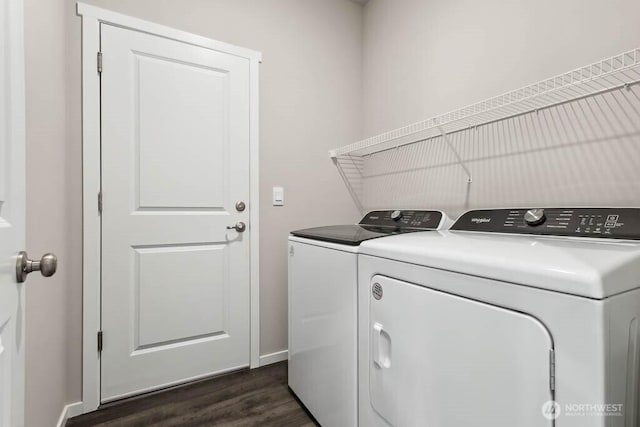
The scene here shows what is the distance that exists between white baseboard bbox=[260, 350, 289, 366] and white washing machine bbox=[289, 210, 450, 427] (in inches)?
15.1

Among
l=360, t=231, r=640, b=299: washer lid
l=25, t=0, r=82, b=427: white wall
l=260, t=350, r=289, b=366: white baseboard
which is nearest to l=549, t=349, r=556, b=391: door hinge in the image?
l=360, t=231, r=640, b=299: washer lid

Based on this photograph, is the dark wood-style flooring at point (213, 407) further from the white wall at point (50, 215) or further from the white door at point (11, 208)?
the white door at point (11, 208)

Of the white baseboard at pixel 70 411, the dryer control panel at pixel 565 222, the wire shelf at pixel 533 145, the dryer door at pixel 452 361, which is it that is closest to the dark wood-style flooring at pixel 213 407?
the white baseboard at pixel 70 411

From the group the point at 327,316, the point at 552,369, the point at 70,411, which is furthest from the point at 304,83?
the point at 70,411

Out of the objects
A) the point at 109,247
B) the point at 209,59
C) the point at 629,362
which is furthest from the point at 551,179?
the point at 109,247

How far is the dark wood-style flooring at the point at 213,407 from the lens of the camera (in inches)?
57.9

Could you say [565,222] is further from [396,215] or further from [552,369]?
[396,215]

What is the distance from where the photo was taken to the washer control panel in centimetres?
154

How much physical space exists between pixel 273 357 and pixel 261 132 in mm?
1538

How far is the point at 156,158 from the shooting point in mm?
1706

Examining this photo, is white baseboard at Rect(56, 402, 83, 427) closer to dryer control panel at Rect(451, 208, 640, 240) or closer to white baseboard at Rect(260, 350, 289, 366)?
white baseboard at Rect(260, 350, 289, 366)

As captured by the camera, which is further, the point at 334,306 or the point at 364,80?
the point at 364,80

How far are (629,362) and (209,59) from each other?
219 cm

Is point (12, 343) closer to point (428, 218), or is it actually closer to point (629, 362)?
point (629, 362)
